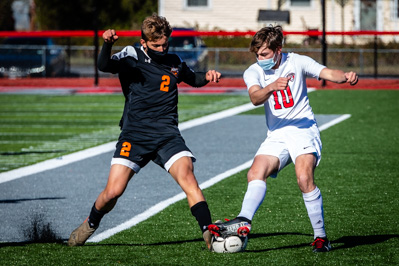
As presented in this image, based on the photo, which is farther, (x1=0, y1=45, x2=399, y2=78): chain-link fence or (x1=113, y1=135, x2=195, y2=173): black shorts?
(x1=0, y1=45, x2=399, y2=78): chain-link fence

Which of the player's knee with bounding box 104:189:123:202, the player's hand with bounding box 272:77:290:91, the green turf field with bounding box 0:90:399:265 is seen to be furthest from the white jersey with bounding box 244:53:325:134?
the player's knee with bounding box 104:189:123:202

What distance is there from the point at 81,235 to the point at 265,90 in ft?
6.16

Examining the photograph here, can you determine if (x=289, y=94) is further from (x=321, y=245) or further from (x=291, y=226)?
(x=291, y=226)

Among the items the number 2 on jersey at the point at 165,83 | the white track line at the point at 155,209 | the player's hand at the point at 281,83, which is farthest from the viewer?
the white track line at the point at 155,209

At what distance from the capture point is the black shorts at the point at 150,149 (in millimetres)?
6320

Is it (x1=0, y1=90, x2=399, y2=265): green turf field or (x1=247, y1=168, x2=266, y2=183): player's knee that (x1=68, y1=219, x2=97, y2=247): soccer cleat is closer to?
(x1=0, y1=90, x2=399, y2=265): green turf field

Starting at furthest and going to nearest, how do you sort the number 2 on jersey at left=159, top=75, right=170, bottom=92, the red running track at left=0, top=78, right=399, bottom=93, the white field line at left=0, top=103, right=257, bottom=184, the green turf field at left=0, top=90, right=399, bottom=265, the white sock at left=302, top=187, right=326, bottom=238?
the red running track at left=0, top=78, right=399, bottom=93
the white field line at left=0, top=103, right=257, bottom=184
the number 2 on jersey at left=159, top=75, right=170, bottom=92
the white sock at left=302, top=187, right=326, bottom=238
the green turf field at left=0, top=90, right=399, bottom=265

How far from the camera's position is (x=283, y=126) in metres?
6.39

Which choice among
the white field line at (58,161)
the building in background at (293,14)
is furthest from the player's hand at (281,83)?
the building in background at (293,14)

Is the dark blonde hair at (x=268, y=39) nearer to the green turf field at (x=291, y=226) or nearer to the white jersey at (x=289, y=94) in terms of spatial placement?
the white jersey at (x=289, y=94)

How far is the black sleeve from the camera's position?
6.15 m

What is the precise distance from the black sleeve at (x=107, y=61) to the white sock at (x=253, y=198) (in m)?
1.37

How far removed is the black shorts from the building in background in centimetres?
2916

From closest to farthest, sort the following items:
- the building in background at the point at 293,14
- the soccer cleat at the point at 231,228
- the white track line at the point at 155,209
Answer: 1. the soccer cleat at the point at 231,228
2. the white track line at the point at 155,209
3. the building in background at the point at 293,14
